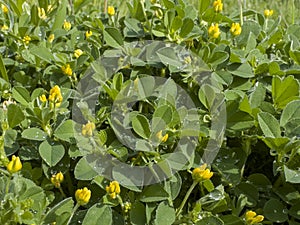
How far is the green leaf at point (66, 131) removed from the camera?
1174 mm

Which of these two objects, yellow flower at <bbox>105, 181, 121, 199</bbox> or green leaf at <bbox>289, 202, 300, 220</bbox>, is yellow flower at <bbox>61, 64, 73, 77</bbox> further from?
green leaf at <bbox>289, 202, 300, 220</bbox>

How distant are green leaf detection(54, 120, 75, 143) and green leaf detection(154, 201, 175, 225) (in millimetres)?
243

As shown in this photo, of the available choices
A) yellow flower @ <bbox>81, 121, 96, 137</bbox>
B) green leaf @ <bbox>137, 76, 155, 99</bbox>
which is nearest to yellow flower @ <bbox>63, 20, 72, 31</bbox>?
green leaf @ <bbox>137, 76, 155, 99</bbox>

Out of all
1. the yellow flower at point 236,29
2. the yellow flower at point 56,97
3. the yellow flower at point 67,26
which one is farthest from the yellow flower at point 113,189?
the yellow flower at point 67,26

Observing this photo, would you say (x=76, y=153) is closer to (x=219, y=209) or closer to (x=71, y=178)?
(x=71, y=178)

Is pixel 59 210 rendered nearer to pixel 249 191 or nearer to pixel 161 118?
pixel 161 118

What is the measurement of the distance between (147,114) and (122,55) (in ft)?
0.86

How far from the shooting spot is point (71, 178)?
4.25 feet

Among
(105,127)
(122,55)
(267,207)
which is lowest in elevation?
(267,207)

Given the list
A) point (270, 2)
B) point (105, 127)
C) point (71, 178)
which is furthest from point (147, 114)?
point (270, 2)

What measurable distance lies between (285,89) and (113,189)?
487mm

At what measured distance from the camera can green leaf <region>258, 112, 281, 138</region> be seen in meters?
1.16

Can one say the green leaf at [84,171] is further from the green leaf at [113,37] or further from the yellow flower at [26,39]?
the yellow flower at [26,39]

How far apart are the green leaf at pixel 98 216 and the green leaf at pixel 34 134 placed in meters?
0.22
